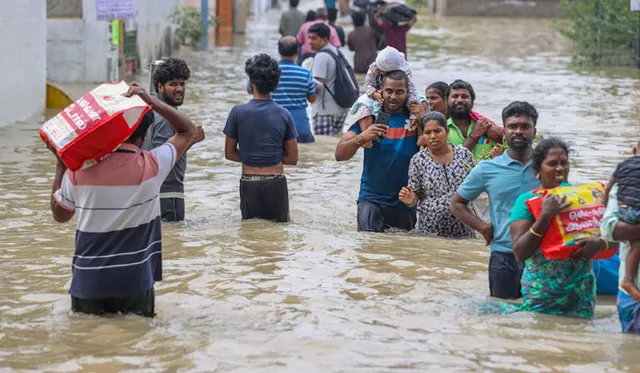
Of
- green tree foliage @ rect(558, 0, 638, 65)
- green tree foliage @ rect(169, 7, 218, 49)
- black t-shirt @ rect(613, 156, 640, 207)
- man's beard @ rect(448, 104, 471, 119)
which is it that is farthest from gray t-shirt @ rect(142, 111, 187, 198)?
green tree foliage @ rect(169, 7, 218, 49)

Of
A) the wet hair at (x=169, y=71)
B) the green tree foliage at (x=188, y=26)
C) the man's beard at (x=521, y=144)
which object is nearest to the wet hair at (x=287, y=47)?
the wet hair at (x=169, y=71)

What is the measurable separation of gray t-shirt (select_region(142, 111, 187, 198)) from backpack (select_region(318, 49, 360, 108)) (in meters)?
5.09

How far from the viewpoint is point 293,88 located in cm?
1266

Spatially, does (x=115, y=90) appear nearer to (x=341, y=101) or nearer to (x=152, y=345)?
(x=152, y=345)

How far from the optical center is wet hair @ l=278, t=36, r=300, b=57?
1305cm

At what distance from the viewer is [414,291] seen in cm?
748

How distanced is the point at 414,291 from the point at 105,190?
235 cm

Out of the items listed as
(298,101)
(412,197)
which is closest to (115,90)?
(412,197)

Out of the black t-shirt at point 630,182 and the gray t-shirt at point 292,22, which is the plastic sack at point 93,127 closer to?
the black t-shirt at point 630,182

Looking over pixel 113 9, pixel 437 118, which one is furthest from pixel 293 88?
pixel 113 9

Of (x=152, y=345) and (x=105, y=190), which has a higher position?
(x=105, y=190)

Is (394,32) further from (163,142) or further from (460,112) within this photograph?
(163,142)

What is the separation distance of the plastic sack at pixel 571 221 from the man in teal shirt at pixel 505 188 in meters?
0.65

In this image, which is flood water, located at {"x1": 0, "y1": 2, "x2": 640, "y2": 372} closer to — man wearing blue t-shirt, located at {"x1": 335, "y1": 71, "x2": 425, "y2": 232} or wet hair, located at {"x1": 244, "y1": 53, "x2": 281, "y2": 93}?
man wearing blue t-shirt, located at {"x1": 335, "y1": 71, "x2": 425, "y2": 232}
